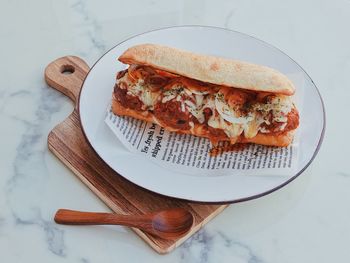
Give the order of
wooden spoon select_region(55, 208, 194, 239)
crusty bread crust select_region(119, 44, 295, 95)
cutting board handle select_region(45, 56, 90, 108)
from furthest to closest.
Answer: cutting board handle select_region(45, 56, 90, 108) < crusty bread crust select_region(119, 44, 295, 95) < wooden spoon select_region(55, 208, 194, 239)

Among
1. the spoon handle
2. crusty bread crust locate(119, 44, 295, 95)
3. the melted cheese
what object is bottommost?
the spoon handle

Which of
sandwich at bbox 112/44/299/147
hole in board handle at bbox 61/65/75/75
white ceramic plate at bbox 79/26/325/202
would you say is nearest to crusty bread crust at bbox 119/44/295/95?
sandwich at bbox 112/44/299/147

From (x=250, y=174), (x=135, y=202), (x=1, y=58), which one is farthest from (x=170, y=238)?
(x=1, y=58)

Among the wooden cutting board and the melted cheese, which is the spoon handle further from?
the melted cheese

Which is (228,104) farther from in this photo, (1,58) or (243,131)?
(1,58)

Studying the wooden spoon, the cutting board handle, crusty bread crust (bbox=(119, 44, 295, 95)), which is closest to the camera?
the wooden spoon

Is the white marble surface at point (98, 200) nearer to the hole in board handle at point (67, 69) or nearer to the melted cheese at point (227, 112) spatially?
the hole in board handle at point (67, 69)

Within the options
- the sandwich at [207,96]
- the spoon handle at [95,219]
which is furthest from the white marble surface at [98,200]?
the sandwich at [207,96]

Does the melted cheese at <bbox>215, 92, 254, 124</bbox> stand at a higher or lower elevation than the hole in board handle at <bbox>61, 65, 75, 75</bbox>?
higher
